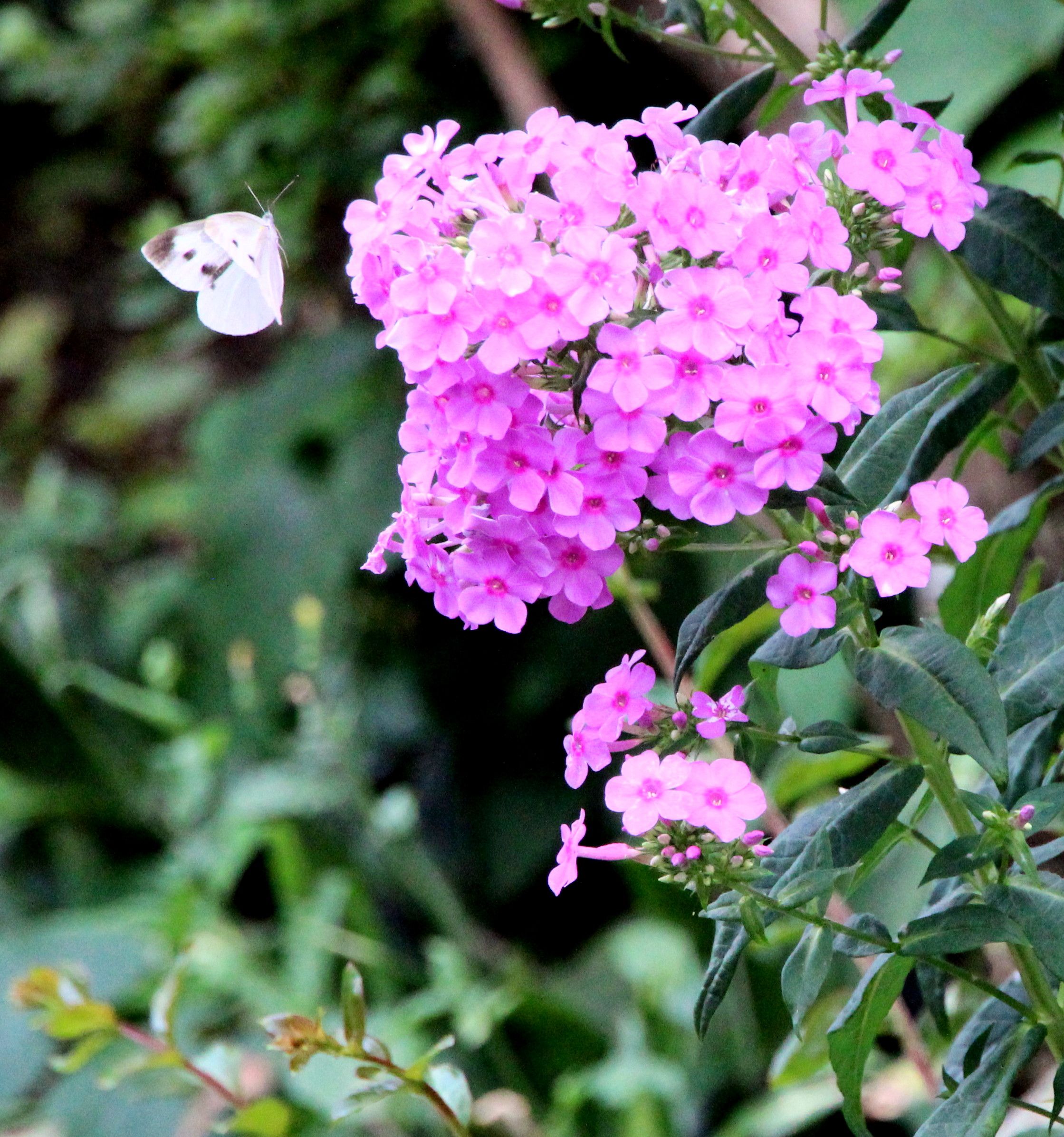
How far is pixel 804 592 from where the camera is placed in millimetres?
610

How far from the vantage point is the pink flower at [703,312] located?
0.57 m

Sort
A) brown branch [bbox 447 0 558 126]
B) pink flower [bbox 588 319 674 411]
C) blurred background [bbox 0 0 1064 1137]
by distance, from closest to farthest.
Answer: pink flower [bbox 588 319 674 411] < blurred background [bbox 0 0 1064 1137] < brown branch [bbox 447 0 558 126]

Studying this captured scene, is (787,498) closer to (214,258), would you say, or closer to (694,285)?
(694,285)

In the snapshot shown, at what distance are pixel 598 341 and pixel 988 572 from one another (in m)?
0.45

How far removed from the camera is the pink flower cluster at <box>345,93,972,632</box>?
576 mm

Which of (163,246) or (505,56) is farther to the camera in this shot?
(505,56)

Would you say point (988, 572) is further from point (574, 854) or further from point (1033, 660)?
point (574, 854)

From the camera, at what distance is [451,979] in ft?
5.15

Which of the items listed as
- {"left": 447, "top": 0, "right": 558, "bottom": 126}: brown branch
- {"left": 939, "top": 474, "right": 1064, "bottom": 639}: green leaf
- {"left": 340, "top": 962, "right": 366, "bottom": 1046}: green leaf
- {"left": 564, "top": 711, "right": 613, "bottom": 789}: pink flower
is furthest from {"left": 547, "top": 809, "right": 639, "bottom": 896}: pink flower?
{"left": 447, "top": 0, "right": 558, "bottom": 126}: brown branch

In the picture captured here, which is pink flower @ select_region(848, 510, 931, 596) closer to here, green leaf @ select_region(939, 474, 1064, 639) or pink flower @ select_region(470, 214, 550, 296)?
pink flower @ select_region(470, 214, 550, 296)

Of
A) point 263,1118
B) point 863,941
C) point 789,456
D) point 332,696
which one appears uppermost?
point 789,456

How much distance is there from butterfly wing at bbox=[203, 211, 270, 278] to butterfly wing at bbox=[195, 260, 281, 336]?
0.07ft

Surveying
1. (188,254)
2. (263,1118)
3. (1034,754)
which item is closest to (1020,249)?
(1034,754)

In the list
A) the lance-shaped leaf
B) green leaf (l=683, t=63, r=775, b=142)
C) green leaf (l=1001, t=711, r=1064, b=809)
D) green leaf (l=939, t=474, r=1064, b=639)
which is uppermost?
green leaf (l=683, t=63, r=775, b=142)
